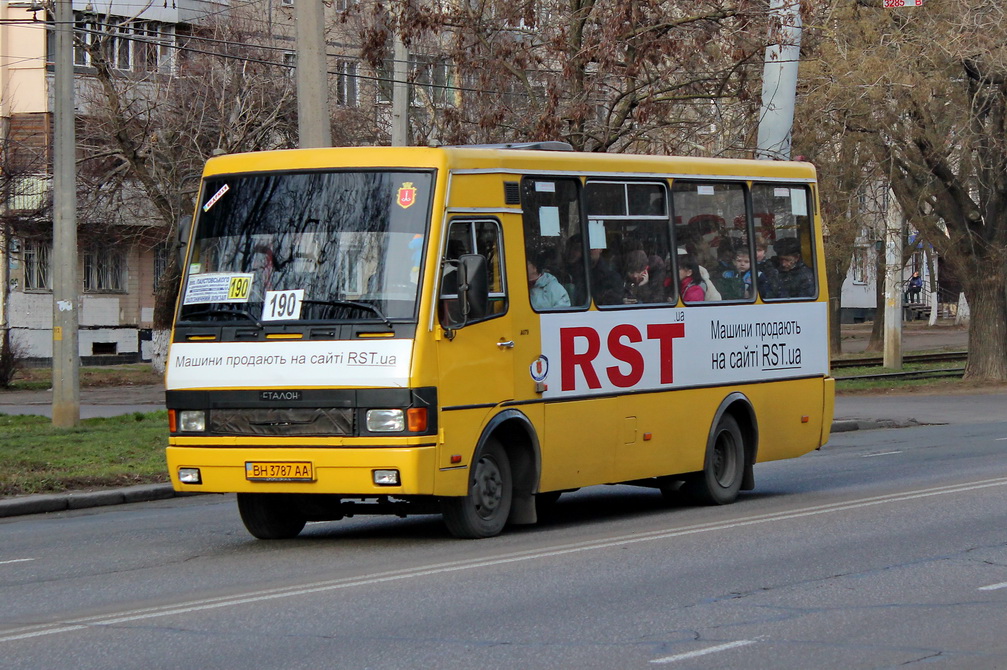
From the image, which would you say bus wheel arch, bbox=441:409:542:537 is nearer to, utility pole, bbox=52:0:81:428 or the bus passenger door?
the bus passenger door

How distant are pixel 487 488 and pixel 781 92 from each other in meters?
12.6

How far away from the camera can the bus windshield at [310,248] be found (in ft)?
35.4

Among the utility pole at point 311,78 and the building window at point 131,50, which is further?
the building window at point 131,50

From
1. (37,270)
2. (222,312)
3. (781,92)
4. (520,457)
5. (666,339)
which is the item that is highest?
(781,92)


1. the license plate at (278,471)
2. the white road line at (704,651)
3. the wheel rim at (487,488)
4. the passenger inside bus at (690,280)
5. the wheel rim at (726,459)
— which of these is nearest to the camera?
the white road line at (704,651)

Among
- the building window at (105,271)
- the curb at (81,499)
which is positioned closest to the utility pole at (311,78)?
the curb at (81,499)

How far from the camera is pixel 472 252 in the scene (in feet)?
37.2

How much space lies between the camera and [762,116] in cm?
2250

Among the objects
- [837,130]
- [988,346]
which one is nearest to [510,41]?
[837,130]

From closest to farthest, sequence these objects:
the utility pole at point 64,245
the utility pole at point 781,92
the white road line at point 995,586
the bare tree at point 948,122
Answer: the white road line at point 995,586
the utility pole at point 64,245
the utility pole at point 781,92
the bare tree at point 948,122

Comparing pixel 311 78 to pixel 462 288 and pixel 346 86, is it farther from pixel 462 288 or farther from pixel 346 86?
pixel 346 86

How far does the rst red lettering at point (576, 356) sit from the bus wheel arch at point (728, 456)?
185 cm

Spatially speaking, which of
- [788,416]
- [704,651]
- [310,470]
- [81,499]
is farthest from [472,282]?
[81,499]

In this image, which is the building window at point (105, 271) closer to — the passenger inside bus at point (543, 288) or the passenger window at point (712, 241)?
the passenger window at point (712, 241)
